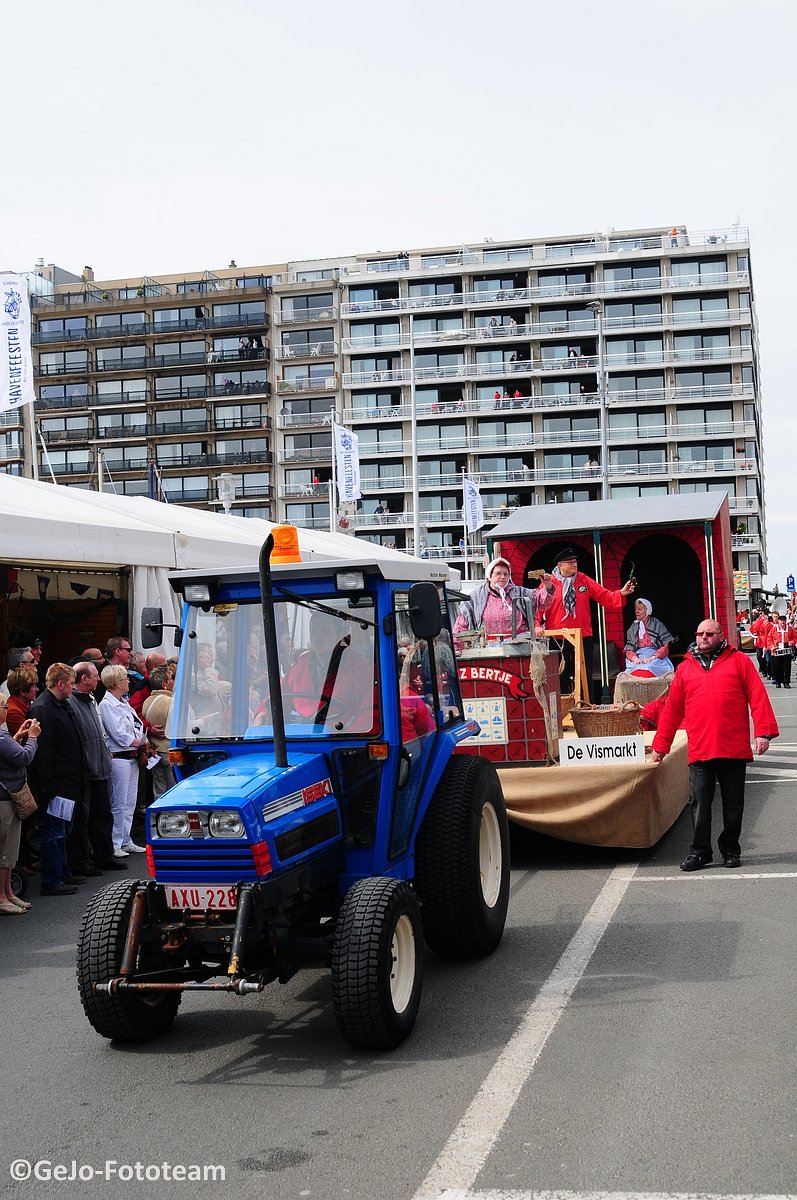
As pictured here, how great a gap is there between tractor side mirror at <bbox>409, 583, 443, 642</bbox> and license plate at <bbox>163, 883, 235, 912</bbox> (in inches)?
58.4

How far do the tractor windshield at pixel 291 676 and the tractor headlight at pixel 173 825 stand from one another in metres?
0.82

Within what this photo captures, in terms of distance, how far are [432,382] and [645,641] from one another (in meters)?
71.3

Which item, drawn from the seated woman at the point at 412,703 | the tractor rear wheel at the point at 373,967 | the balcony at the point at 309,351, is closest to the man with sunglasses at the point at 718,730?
the seated woman at the point at 412,703

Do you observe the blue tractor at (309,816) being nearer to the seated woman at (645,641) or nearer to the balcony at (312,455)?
the seated woman at (645,641)

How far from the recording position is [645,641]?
15.2m

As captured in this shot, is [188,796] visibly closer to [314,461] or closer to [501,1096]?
[501,1096]

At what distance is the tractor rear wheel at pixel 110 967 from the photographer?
5.38 metres

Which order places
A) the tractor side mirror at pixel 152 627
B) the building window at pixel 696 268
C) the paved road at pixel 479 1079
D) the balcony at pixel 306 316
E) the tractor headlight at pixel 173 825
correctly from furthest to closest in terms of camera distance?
the balcony at pixel 306 316 < the building window at pixel 696 268 < the tractor side mirror at pixel 152 627 < the tractor headlight at pixel 173 825 < the paved road at pixel 479 1079

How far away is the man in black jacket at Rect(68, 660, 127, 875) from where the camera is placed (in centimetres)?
1005

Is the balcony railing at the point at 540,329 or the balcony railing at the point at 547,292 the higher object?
the balcony railing at the point at 547,292

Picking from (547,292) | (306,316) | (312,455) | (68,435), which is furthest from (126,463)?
(547,292)

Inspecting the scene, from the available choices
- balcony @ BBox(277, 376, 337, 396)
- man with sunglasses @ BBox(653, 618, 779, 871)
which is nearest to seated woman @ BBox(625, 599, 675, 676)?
man with sunglasses @ BBox(653, 618, 779, 871)

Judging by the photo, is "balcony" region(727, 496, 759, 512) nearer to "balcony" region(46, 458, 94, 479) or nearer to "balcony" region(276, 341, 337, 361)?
"balcony" region(276, 341, 337, 361)

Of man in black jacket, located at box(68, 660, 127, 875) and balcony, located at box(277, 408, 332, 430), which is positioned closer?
man in black jacket, located at box(68, 660, 127, 875)
